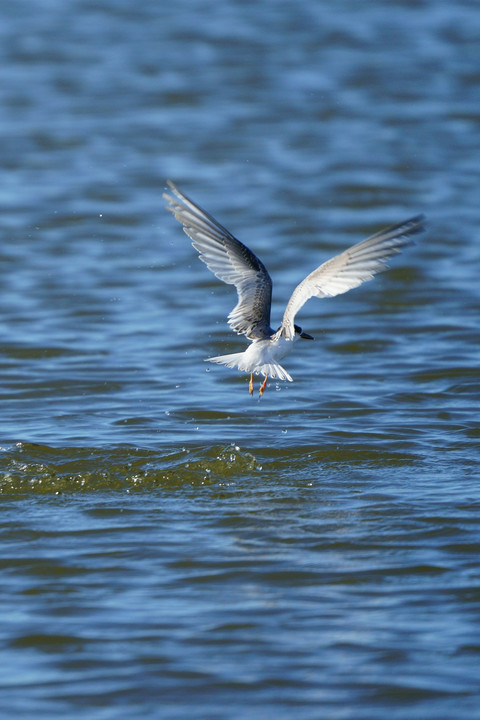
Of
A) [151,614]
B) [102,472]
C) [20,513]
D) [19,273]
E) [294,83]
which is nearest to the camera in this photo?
[151,614]

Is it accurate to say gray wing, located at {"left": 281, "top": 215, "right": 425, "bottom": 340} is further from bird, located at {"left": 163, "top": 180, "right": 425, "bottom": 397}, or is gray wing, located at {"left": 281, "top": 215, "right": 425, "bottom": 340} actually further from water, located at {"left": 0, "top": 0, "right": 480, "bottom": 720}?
water, located at {"left": 0, "top": 0, "right": 480, "bottom": 720}

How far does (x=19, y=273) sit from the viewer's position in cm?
1309

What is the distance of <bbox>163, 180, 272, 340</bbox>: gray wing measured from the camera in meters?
7.45

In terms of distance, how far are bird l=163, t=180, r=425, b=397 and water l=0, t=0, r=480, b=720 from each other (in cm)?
84

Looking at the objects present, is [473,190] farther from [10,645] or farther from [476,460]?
[10,645]

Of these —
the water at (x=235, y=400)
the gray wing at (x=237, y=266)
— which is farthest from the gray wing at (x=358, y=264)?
the water at (x=235, y=400)

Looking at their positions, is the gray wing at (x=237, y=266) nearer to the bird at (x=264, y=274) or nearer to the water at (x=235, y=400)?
the bird at (x=264, y=274)

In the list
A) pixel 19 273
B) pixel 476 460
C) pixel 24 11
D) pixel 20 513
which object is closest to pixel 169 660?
pixel 20 513

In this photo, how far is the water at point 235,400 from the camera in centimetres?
505

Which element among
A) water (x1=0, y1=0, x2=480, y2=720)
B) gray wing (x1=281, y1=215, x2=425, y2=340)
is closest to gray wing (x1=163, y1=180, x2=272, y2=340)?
gray wing (x1=281, y1=215, x2=425, y2=340)

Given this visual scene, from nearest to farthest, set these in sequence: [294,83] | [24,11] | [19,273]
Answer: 1. [19,273]
2. [294,83]
3. [24,11]

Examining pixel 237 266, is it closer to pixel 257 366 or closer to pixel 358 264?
pixel 257 366

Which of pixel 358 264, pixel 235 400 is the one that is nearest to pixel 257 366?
pixel 358 264

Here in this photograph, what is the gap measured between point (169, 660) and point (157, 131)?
48.9 ft
